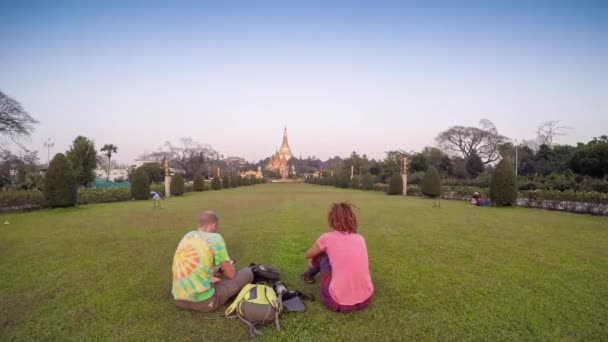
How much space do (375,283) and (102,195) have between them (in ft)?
62.3

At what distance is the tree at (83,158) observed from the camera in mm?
24422

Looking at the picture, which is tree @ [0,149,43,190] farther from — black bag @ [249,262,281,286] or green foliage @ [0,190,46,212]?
black bag @ [249,262,281,286]

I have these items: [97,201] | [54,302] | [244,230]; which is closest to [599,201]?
[244,230]

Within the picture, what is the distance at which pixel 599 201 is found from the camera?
1169 centimetres

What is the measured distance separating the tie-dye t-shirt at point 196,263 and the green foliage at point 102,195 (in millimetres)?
16931

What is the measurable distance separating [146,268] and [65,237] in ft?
13.0

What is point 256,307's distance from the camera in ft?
9.56

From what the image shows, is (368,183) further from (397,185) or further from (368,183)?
(397,185)

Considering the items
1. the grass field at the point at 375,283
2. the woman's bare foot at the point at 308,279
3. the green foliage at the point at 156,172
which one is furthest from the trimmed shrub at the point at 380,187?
the green foliage at the point at 156,172

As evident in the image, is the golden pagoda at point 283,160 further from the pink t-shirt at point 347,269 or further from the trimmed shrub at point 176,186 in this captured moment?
the pink t-shirt at point 347,269

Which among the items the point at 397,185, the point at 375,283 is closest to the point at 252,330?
the point at 375,283

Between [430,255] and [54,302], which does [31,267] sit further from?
[430,255]

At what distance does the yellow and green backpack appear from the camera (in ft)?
9.50

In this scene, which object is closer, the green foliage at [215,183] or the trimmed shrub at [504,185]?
the trimmed shrub at [504,185]
